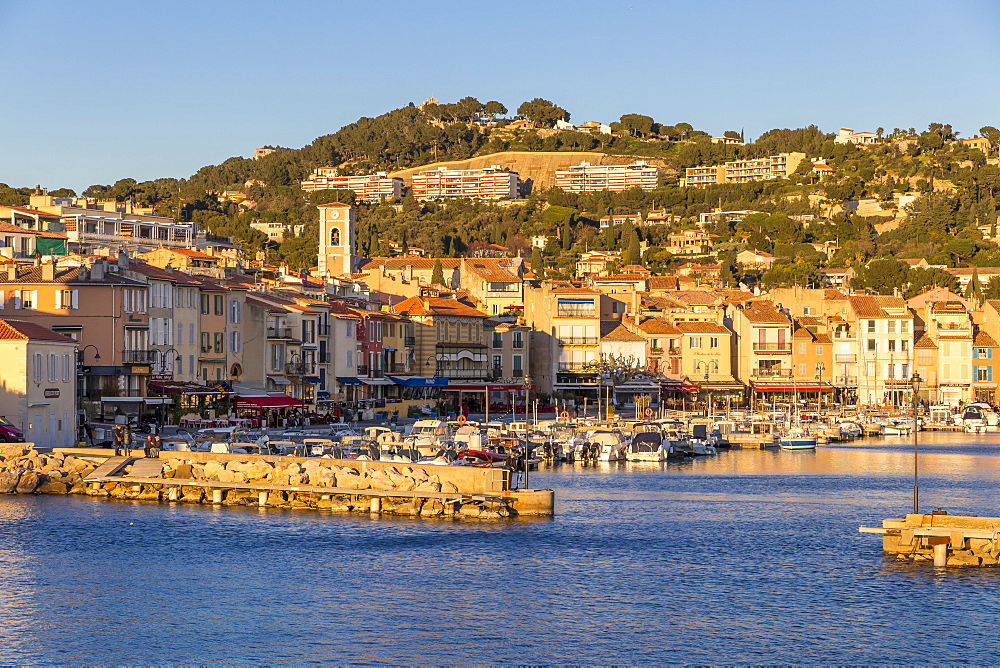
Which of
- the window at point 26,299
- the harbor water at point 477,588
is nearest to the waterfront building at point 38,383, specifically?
the harbor water at point 477,588

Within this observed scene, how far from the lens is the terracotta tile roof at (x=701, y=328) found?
347 ft

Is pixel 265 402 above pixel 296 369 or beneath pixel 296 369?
beneath

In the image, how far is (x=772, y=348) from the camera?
353ft

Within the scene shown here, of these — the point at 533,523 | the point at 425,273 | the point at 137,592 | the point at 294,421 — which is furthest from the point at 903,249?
the point at 137,592

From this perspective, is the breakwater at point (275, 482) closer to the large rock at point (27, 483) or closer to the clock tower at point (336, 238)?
the large rock at point (27, 483)

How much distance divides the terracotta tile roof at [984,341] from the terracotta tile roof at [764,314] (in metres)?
15.8

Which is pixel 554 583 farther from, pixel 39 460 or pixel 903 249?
pixel 903 249

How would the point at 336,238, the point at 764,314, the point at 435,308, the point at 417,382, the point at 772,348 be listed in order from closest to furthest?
the point at 417,382
the point at 435,308
the point at 772,348
the point at 764,314
the point at 336,238

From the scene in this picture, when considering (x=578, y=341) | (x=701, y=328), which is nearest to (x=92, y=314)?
(x=578, y=341)

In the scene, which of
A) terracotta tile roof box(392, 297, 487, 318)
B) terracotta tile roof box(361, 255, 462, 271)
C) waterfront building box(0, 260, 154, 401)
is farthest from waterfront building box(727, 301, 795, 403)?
waterfront building box(0, 260, 154, 401)

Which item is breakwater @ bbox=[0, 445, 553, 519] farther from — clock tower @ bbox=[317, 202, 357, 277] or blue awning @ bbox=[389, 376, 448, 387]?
clock tower @ bbox=[317, 202, 357, 277]

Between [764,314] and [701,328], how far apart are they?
559 centimetres

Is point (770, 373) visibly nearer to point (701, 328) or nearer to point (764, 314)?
point (764, 314)

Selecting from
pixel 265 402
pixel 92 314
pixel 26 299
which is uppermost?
pixel 26 299
